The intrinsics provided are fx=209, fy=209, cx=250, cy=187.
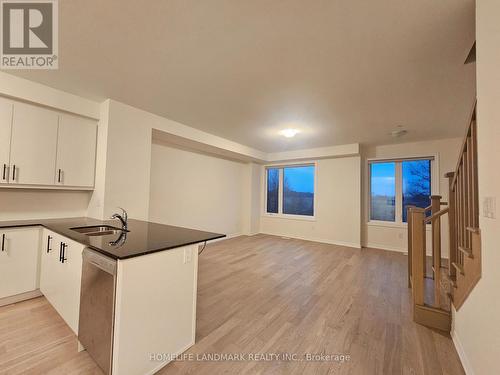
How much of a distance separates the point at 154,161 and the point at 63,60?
2214mm

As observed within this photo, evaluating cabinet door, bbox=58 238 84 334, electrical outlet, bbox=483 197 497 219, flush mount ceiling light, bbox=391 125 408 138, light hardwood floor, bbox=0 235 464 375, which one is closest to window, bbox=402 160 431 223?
flush mount ceiling light, bbox=391 125 408 138

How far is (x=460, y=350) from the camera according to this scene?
165cm

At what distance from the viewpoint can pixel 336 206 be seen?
557cm

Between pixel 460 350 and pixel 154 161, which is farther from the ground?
pixel 154 161

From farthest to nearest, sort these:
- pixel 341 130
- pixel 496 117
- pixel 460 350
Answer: pixel 341 130
pixel 460 350
pixel 496 117

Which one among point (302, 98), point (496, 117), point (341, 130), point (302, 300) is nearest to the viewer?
point (496, 117)

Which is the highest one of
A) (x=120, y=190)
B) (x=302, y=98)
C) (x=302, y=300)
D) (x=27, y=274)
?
(x=302, y=98)

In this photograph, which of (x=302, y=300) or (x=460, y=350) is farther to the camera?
(x=302, y=300)

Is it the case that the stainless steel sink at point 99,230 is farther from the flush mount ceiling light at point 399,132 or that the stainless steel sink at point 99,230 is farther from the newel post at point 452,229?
the flush mount ceiling light at point 399,132

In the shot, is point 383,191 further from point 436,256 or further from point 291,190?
point 436,256

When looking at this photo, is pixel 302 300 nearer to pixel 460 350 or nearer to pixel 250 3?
pixel 460 350

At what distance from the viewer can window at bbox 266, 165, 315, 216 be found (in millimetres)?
6281

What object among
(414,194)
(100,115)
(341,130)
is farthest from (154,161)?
(414,194)

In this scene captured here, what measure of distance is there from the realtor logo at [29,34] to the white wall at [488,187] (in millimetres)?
2793
